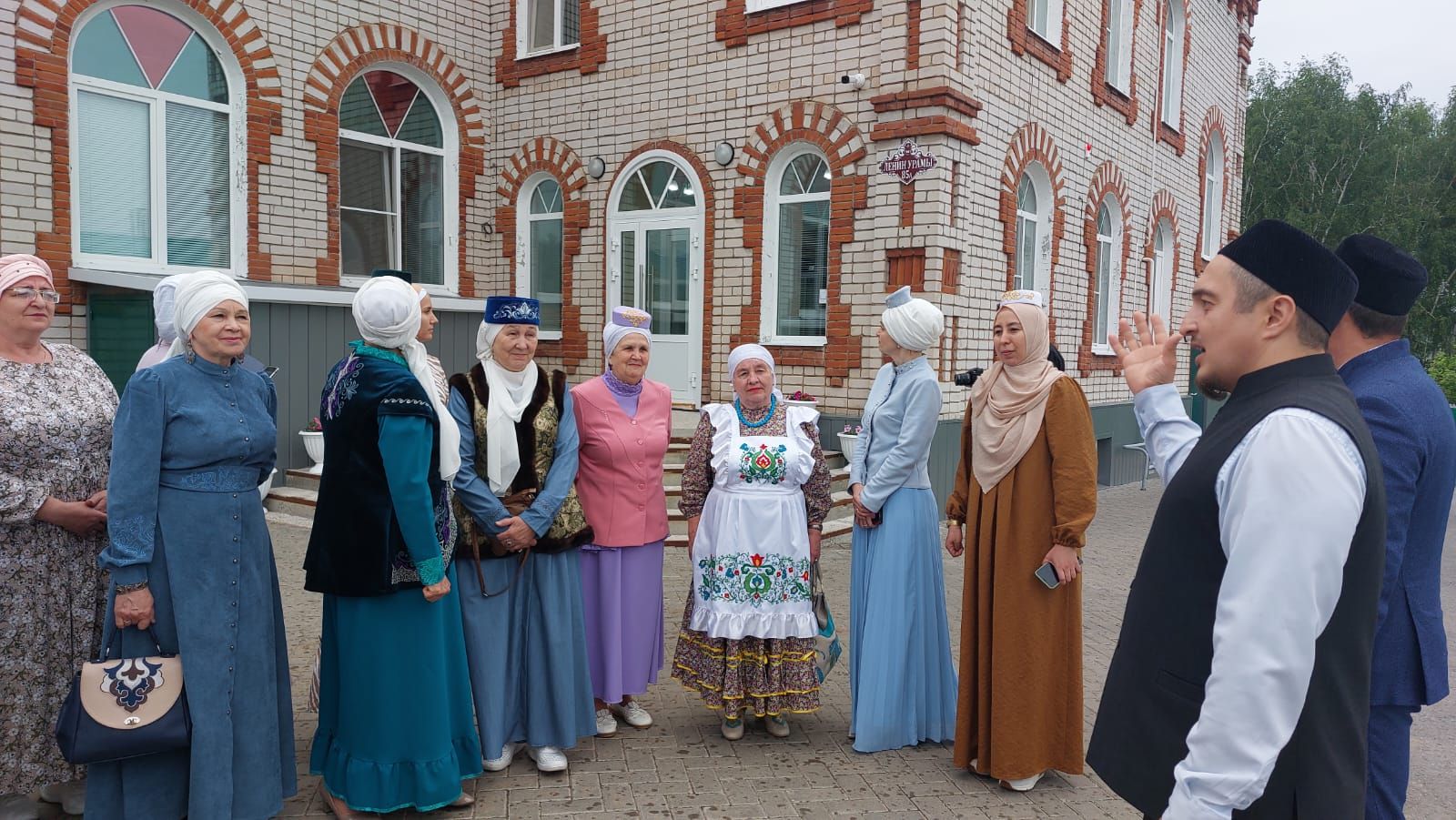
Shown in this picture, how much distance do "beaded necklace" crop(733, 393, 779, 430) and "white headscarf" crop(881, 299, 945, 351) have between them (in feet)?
2.04

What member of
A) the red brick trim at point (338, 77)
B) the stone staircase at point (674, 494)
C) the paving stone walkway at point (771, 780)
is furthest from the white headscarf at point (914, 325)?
the red brick trim at point (338, 77)

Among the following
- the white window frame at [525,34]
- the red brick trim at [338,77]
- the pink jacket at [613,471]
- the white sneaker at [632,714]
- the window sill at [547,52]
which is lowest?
the white sneaker at [632,714]

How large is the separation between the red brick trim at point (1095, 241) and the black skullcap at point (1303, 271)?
11.1m

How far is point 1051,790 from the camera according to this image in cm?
403

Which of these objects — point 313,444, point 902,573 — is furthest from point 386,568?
point 313,444

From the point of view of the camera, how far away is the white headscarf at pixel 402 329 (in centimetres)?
342

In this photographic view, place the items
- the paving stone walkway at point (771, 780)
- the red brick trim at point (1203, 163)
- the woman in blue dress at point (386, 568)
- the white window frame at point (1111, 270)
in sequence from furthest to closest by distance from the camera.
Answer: the red brick trim at point (1203, 163) < the white window frame at point (1111, 270) < the paving stone walkway at point (771, 780) < the woman in blue dress at point (386, 568)

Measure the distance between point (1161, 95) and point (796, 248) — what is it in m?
7.60

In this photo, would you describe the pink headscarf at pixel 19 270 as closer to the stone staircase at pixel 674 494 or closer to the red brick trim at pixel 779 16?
the stone staircase at pixel 674 494

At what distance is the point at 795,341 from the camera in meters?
10.2

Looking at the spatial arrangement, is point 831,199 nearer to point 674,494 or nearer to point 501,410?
point 674,494

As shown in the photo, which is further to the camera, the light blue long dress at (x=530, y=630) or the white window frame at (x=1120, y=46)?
the white window frame at (x=1120, y=46)

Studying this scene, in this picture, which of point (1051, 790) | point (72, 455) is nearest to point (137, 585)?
point (72, 455)

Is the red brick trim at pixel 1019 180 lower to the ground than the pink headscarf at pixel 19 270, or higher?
higher
